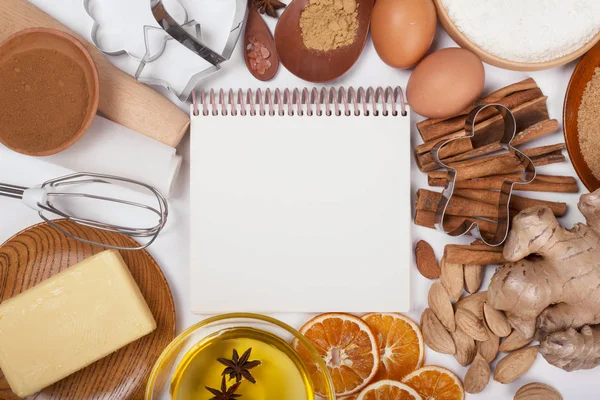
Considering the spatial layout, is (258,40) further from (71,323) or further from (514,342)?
(514,342)

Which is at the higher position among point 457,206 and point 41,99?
point 41,99

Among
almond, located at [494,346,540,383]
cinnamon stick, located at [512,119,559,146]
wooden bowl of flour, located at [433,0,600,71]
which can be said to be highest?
wooden bowl of flour, located at [433,0,600,71]

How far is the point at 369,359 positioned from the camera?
786 mm

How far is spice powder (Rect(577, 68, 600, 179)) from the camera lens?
75 cm

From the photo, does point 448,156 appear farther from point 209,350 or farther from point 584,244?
point 209,350

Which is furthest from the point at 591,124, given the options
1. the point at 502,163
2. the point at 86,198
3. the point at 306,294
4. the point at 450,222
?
the point at 86,198

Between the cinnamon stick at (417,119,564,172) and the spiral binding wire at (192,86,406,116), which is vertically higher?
the spiral binding wire at (192,86,406,116)

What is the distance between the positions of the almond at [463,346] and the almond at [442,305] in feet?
0.04

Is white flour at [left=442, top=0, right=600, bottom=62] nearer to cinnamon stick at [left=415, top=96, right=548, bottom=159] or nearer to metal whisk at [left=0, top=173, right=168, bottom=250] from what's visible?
cinnamon stick at [left=415, top=96, right=548, bottom=159]

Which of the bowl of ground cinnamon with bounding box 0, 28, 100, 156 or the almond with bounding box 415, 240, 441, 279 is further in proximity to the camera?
the almond with bounding box 415, 240, 441, 279

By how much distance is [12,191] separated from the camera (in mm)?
770

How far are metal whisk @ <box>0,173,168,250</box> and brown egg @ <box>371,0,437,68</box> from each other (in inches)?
14.6

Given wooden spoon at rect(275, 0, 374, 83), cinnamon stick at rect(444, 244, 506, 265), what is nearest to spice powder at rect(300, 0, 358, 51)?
wooden spoon at rect(275, 0, 374, 83)

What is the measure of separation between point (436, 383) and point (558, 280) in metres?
0.23
